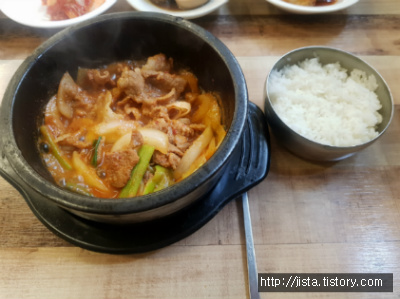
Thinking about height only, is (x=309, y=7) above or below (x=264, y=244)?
above

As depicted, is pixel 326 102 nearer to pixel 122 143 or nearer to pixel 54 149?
pixel 122 143

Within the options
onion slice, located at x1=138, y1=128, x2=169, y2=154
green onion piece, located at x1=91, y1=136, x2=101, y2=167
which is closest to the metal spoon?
onion slice, located at x1=138, y1=128, x2=169, y2=154

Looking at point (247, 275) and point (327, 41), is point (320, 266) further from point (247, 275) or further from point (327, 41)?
point (327, 41)

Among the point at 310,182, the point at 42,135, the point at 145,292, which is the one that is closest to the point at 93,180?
the point at 42,135

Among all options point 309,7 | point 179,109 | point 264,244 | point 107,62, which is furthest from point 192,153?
point 309,7

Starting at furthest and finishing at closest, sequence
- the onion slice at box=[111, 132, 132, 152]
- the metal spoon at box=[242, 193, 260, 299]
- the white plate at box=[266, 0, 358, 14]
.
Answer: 1. the white plate at box=[266, 0, 358, 14]
2. the onion slice at box=[111, 132, 132, 152]
3. the metal spoon at box=[242, 193, 260, 299]

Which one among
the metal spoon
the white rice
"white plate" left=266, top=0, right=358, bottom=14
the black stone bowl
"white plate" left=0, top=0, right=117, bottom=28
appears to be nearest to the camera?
the black stone bowl

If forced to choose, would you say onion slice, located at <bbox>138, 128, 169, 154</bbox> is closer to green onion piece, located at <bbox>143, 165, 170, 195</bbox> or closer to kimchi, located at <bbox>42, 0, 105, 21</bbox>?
green onion piece, located at <bbox>143, 165, 170, 195</bbox>
